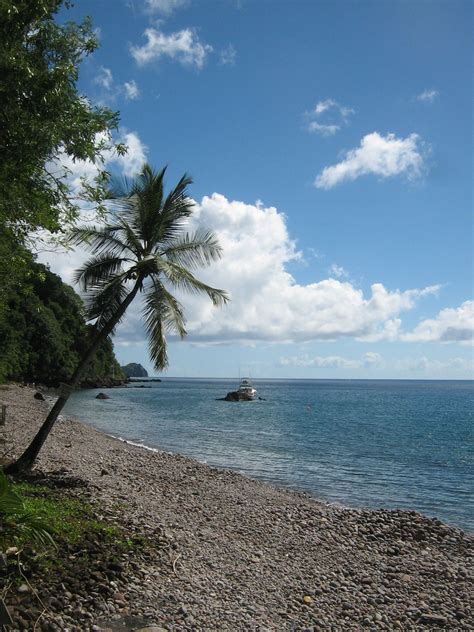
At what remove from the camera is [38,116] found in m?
6.86

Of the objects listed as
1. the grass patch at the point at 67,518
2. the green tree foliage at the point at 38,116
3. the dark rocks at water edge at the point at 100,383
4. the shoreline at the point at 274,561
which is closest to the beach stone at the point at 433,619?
Answer: the shoreline at the point at 274,561

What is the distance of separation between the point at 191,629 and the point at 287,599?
2.13 m

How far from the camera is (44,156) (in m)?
7.30

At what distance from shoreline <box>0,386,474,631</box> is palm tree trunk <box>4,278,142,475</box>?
1805mm

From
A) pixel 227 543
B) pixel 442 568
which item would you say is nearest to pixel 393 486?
pixel 442 568

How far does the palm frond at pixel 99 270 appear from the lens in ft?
44.0

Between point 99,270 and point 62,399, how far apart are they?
12.0 ft

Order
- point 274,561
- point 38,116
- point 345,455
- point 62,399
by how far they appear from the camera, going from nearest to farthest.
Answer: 1. point 38,116
2. point 274,561
3. point 62,399
4. point 345,455

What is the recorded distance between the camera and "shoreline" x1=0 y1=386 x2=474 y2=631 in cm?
689

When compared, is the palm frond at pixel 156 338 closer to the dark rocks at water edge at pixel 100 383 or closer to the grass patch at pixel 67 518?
the grass patch at pixel 67 518

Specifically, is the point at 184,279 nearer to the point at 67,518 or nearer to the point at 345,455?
the point at 67,518

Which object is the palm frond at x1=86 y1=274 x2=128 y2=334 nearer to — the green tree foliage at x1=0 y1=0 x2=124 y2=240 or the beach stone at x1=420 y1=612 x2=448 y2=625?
the green tree foliage at x1=0 y1=0 x2=124 y2=240

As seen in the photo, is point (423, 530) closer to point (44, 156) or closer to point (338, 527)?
point (338, 527)

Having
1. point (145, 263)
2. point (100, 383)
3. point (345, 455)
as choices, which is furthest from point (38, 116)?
point (100, 383)
